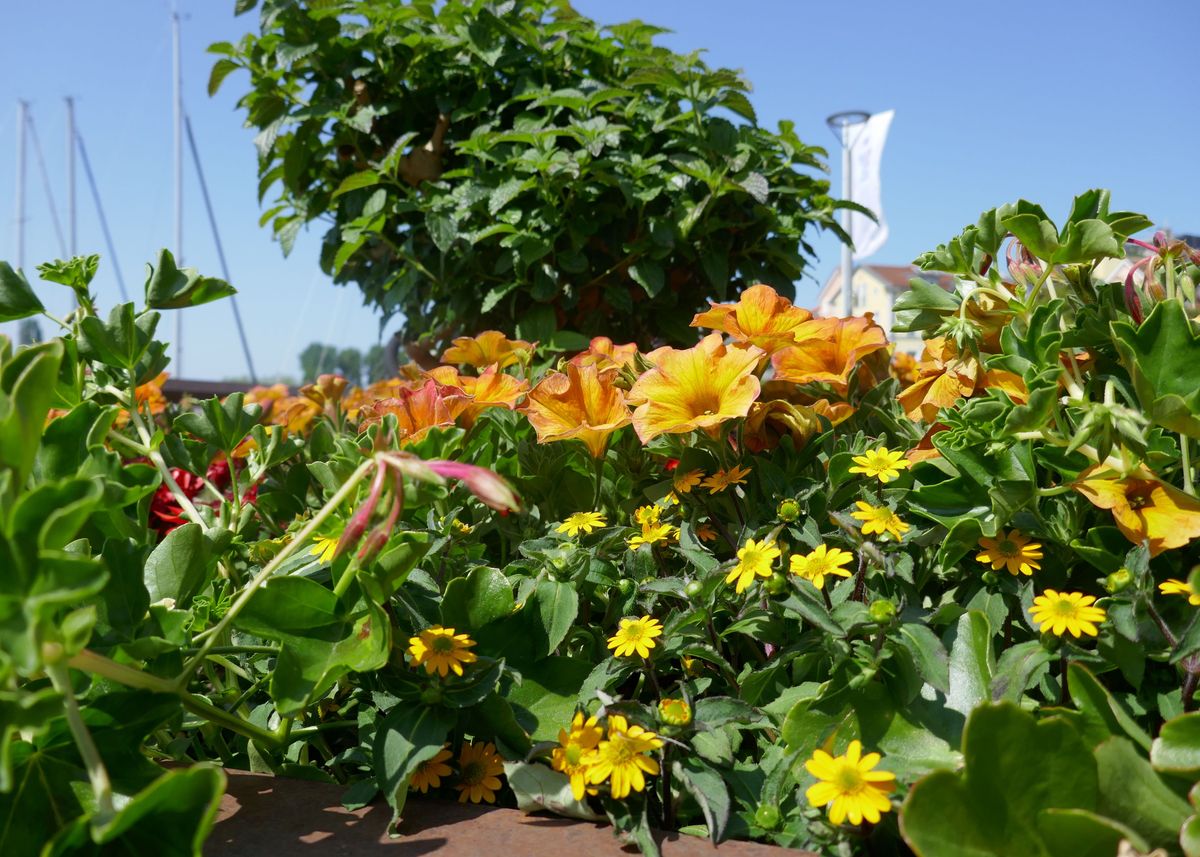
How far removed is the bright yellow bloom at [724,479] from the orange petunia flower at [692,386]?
0.05 meters

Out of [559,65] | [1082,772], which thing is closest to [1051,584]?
[1082,772]

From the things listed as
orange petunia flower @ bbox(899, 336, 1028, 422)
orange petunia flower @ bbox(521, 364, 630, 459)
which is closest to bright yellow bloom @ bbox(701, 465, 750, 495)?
orange petunia flower @ bbox(521, 364, 630, 459)

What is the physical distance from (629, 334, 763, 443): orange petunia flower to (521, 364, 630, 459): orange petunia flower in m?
0.05

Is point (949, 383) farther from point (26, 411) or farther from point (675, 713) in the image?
point (26, 411)

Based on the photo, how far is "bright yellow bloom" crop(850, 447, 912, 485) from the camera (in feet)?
3.21

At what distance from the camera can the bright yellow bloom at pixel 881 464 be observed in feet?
3.21

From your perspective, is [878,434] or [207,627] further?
[878,434]

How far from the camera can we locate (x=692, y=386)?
3.56ft

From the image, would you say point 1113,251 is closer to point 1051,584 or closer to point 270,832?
point 1051,584

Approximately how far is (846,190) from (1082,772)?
764 cm

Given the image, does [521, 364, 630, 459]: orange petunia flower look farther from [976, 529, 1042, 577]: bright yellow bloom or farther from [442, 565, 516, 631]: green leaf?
[976, 529, 1042, 577]: bright yellow bloom

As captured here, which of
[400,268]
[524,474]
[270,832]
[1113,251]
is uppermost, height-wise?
[400,268]

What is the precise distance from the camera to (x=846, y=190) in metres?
7.75

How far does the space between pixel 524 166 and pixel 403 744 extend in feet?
5.08
